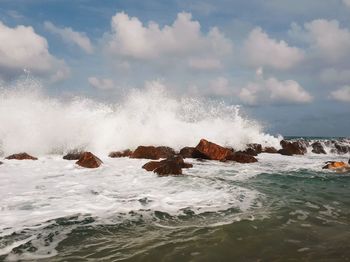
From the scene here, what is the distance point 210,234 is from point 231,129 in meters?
17.6

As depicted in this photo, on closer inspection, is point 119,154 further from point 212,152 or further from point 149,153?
point 212,152

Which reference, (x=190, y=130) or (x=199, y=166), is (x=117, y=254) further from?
(x=190, y=130)

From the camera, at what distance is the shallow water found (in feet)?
14.4

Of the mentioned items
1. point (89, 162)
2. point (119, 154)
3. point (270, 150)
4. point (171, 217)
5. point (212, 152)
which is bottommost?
point (171, 217)

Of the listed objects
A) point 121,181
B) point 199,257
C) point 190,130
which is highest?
point 190,130

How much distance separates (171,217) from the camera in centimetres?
611

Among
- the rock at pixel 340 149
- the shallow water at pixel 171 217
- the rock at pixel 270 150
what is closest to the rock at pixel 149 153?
the shallow water at pixel 171 217

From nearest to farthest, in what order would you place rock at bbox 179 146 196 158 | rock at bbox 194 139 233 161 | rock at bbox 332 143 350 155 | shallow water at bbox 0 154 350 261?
shallow water at bbox 0 154 350 261, rock at bbox 194 139 233 161, rock at bbox 179 146 196 158, rock at bbox 332 143 350 155

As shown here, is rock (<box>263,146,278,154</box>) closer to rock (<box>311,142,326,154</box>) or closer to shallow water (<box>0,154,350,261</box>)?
rock (<box>311,142,326,154</box>)

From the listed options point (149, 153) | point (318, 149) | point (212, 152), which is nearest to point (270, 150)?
point (318, 149)

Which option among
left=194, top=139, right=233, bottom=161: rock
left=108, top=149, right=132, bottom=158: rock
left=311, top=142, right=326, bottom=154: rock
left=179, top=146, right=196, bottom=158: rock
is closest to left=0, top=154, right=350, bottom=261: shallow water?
left=194, top=139, right=233, bottom=161: rock

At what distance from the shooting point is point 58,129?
17.7m

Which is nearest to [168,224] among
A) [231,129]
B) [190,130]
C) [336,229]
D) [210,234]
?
[210,234]

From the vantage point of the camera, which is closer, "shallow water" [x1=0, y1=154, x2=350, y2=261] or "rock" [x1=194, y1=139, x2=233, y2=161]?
"shallow water" [x1=0, y1=154, x2=350, y2=261]
